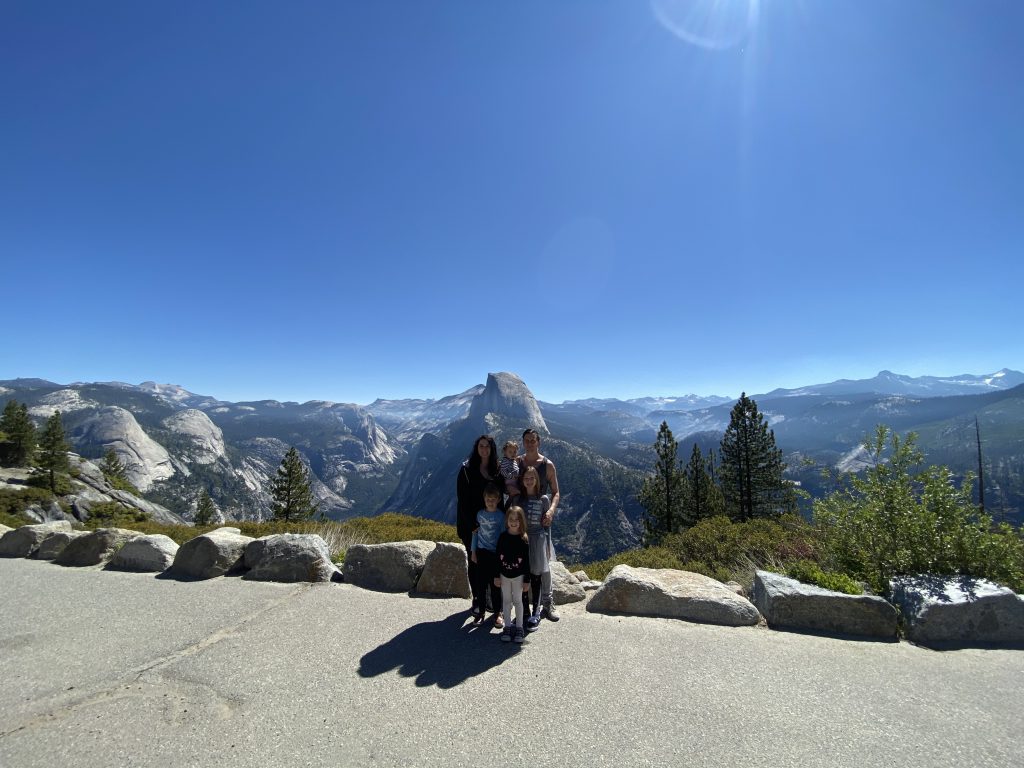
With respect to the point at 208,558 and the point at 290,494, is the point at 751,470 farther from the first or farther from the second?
the point at 290,494

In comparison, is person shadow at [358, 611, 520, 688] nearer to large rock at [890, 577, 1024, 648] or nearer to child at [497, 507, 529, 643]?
child at [497, 507, 529, 643]

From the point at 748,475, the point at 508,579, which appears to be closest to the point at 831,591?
the point at 508,579

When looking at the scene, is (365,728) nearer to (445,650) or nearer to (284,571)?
(445,650)

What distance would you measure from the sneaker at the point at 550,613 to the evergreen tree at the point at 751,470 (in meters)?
29.6

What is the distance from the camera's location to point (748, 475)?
31672 millimetres

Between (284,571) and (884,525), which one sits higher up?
(884,525)

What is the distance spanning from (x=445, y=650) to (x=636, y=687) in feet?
6.92

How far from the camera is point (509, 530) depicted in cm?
533

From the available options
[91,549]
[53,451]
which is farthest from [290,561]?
A: [53,451]

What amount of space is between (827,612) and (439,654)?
4.90 metres

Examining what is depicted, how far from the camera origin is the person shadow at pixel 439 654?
4.36m

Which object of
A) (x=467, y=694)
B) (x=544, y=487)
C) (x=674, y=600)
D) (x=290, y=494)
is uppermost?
(x=544, y=487)

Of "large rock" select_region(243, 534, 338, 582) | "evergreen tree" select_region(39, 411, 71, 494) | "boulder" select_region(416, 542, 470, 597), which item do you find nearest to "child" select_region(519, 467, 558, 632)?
"boulder" select_region(416, 542, 470, 597)

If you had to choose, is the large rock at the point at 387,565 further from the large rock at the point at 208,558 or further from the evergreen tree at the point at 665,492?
the evergreen tree at the point at 665,492
